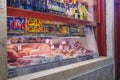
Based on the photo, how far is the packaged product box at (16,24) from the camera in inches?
114

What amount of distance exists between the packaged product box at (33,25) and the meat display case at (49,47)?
8cm

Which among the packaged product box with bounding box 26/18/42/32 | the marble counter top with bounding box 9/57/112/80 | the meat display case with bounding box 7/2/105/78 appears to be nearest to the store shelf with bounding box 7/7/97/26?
A: the meat display case with bounding box 7/2/105/78

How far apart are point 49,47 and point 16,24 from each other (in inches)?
38.8

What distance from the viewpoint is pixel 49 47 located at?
386cm

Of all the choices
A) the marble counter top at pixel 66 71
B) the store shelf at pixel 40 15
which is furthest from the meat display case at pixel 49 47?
the marble counter top at pixel 66 71

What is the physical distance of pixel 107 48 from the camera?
515cm

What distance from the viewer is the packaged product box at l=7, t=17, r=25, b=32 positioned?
9.52 ft

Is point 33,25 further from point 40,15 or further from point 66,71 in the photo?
point 66,71

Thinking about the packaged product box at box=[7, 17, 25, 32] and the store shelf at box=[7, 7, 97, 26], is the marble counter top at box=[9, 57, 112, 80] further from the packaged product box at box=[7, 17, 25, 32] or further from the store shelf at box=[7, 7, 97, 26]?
the store shelf at box=[7, 7, 97, 26]

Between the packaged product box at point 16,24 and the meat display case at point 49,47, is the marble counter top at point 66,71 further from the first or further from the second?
the packaged product box at point 16,24

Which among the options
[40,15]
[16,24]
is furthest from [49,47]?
[16,24]

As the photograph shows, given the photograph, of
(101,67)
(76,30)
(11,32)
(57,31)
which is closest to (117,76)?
(101,67)

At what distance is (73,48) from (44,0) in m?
1.35

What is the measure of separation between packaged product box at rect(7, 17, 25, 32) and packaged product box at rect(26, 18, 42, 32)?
0.10 metres
